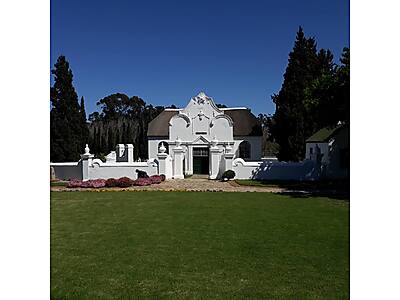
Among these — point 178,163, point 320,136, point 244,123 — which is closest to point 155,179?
point 178,163

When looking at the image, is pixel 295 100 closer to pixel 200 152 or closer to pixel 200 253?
pixel 200 152

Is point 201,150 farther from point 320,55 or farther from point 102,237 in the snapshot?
point 102,237

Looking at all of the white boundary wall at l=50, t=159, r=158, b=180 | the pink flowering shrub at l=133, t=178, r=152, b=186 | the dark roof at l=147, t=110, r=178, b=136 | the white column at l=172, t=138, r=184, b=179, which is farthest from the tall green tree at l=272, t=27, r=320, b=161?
the pink flowering shrub at l=133, t=178, r=152, b=186

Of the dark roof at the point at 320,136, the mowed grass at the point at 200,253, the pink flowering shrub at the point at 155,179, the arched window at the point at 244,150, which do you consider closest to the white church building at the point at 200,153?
the arched window at the point at 244,150

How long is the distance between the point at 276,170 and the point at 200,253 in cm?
1536

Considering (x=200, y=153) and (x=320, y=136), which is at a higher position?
(x=320, y=136)

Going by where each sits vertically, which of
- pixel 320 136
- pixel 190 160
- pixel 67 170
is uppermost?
pixel 320 136

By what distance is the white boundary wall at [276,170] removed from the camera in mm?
19422

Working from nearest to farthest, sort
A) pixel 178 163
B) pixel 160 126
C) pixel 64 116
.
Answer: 1. pixel 178 163
2. pixel 64 116
3. pixel 160 126

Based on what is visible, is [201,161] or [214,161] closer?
[214,161]

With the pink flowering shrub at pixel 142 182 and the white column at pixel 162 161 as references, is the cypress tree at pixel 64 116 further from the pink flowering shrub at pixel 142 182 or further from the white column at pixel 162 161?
the pink flowering shrub at pixel 142 182

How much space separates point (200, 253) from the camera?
5125 mm

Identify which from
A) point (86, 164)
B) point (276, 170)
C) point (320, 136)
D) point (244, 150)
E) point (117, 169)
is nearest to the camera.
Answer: point (276, 170)
